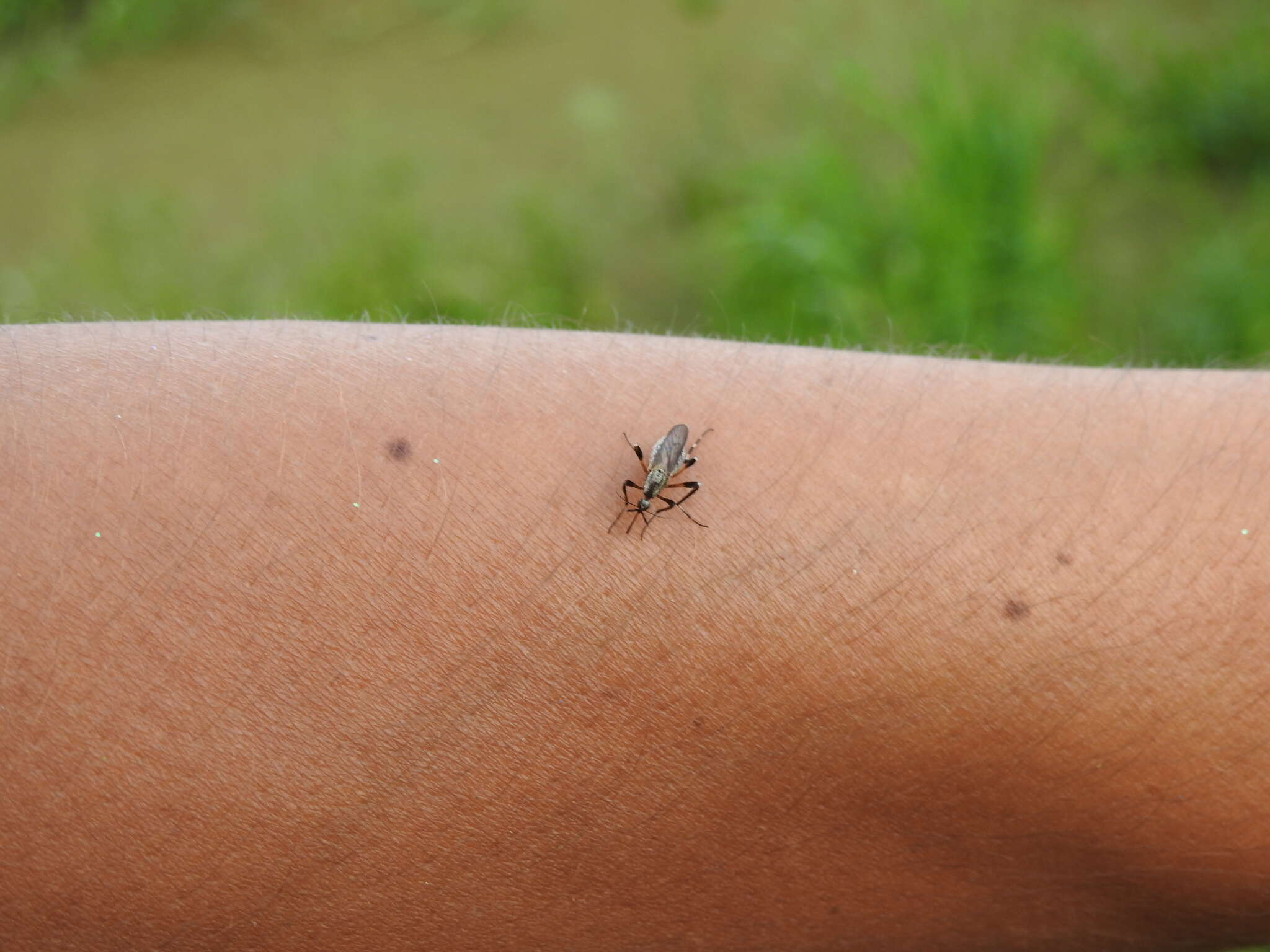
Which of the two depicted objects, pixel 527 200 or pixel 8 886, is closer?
pixel 8 886

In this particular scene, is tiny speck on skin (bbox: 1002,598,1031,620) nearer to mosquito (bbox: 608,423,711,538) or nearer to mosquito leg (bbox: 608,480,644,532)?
mosquito (bbox: 608,423,711,538)

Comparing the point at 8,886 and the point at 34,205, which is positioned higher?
the point at 34,205

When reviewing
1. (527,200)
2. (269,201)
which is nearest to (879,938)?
(527,200)

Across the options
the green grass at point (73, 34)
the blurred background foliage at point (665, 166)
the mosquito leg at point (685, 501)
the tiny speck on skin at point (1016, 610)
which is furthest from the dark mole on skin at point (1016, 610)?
the green grass at point (73, 34)

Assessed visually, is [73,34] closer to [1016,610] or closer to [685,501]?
[685,501]

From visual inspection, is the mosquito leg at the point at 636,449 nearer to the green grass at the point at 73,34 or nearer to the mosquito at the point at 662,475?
the mosquito at the point at 662,475

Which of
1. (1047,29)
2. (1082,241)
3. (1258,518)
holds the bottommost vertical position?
(1258,518)

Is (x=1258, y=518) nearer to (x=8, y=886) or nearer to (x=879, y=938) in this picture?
(x=879, y=938)
